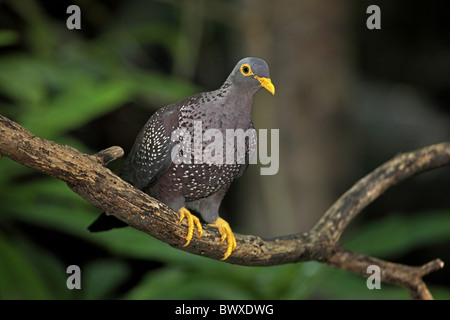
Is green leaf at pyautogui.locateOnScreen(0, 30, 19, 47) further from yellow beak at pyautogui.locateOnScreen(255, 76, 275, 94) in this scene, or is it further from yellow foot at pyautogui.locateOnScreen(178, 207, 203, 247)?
yellow beak at pyautogui.locateOnScreen(255, 76, 275, 94)

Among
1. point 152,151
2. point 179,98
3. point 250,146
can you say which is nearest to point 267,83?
point 250,146

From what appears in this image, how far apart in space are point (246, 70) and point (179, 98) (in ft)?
3.05

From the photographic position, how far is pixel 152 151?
1.50 metres

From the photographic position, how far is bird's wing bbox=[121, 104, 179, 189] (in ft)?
4.67

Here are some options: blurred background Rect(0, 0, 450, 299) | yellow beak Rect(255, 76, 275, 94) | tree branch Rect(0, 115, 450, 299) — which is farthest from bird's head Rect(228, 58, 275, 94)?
blurred background Rect(0, 0, 450, 299)

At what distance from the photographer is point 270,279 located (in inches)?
105

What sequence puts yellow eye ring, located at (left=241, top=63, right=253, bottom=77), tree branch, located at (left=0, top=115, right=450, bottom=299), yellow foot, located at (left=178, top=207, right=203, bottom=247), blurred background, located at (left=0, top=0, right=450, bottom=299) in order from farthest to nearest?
blurred background, located at (left=0, top=0, right=450, bottom=299) → yellow foot, located at (left=178, top=207, right=203, bottom=247) → tree branch, located at (left=0, top=115, right=450, bottom=299) → yellow eye ring, located at (left=241, top=63, right=253, bottom=77)

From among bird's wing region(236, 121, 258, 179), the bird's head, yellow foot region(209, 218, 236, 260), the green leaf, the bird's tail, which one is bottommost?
yellow foot region(209, 218, 236, 260)

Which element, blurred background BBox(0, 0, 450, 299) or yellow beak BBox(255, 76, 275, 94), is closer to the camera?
yellow beak BBox(255, 76, 275, 94)

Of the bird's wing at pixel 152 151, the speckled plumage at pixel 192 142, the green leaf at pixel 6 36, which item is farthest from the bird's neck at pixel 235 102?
the green leaf at pixel 6 36

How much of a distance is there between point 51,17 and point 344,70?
1.72 m

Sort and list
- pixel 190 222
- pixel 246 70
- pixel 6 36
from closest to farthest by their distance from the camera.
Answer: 1. pixel 246 70
2. pixel 190 222
3. pixel 6 36

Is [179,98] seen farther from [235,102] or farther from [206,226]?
[235,102]
